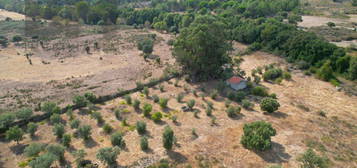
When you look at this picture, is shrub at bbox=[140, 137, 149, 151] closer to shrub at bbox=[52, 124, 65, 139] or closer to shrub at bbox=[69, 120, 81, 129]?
shrub at bbox=[69, 120, 81, 129]

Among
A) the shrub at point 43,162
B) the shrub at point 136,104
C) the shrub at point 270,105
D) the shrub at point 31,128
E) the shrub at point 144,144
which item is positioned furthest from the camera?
the shrub at point 136,104

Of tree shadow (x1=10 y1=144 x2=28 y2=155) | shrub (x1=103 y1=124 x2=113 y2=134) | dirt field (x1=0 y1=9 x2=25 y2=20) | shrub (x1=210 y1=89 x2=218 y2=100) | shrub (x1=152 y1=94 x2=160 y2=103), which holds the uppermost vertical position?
dirt field (x1=0 y1=9 x2=25 y2=20)

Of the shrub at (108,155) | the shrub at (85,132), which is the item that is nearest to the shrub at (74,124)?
the shrub at (85,132)

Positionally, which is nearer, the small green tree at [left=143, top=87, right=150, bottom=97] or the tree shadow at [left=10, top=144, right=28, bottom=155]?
the tree shadow at [left=10, top=144, right=28, bottom=155]

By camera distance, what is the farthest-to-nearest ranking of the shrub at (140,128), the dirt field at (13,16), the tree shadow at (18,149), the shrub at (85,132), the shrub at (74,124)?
1. the dirt field at (13,16)
2. the shrub at (74,124)
3. the shrub at (140,128)
4. the shrub at (85,132)
5. the tree shadow at (18,149)

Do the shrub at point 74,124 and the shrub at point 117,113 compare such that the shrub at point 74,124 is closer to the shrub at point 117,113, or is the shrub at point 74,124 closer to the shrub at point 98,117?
the shrub at point 98,117

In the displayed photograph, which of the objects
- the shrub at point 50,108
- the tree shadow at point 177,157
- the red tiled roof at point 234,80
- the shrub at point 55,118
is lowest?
the tree shadow at point 177,157

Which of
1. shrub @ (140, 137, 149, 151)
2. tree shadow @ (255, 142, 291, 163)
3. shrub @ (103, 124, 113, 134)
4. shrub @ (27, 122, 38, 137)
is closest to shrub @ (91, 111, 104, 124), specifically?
shrub @ (103, 124, 113, 134)

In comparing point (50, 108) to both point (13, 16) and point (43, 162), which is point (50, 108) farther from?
point (13, 16)
